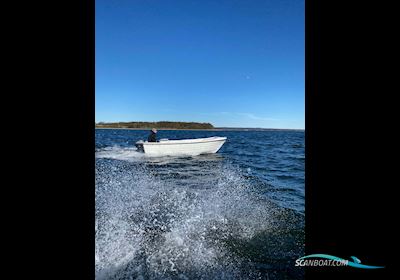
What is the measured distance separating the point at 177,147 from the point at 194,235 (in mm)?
15381

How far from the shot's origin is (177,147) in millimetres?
21141

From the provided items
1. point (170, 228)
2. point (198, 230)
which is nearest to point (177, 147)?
point (170, 228)

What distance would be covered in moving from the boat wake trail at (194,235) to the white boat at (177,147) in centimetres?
1053

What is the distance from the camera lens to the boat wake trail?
449 centimetres

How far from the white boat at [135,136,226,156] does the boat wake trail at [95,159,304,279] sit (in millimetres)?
10528

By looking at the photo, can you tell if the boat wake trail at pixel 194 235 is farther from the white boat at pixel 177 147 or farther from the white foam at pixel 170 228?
the white boat at pixel 177 147

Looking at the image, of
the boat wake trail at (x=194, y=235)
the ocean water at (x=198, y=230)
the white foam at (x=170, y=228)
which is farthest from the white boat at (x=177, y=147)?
the boat wake trail at (x=194, y=235)
